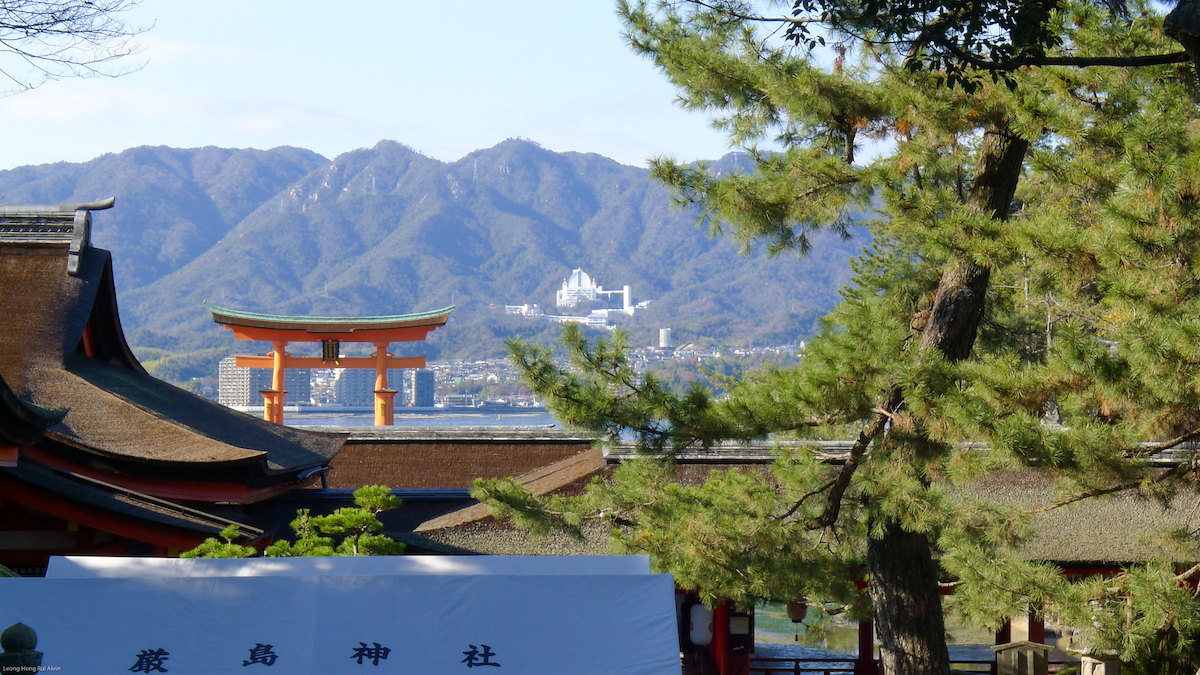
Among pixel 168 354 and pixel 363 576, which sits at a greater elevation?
pixel 168 354

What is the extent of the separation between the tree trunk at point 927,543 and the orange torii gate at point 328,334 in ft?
40.9

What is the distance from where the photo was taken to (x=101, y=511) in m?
5.89

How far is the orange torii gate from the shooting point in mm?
18328

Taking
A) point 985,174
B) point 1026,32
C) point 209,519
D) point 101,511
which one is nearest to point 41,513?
→ point 101,511

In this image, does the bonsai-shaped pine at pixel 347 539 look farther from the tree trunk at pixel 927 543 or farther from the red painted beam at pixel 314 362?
the red painted beam at pixel 314 362

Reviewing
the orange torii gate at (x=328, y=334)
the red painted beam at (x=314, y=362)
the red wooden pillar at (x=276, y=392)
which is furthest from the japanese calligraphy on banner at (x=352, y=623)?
the red painted beam at (x=314, y=362)

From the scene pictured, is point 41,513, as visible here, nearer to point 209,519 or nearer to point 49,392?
point 209,519

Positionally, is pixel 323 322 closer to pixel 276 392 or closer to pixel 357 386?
pixel 276 392

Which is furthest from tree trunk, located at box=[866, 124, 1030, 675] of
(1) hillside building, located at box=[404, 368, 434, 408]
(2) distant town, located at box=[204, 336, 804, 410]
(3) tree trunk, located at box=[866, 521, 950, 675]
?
(1) hillside building, located at box=[404, 368, 434, 408]

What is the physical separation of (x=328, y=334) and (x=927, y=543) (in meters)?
14.2

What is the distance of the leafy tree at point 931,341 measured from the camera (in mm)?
5016

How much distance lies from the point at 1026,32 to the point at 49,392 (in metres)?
7.47

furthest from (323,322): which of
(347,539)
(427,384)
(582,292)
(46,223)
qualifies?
(582,292)

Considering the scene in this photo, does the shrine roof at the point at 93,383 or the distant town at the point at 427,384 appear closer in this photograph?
the shrine roof at the point at 93,383
